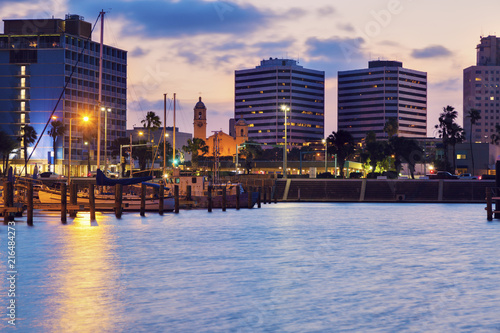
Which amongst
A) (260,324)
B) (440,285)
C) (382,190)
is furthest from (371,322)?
(382,190)

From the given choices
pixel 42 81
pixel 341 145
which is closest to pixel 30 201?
pixel 341 145

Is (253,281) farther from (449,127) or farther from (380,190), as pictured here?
(449,127)

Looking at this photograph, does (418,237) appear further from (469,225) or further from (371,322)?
(371,322)

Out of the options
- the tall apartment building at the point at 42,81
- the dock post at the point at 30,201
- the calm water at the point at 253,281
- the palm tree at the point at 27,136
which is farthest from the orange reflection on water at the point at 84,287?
the tall apartment building at the point at 42,81

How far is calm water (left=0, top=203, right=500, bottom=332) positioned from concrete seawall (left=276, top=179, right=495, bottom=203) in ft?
202

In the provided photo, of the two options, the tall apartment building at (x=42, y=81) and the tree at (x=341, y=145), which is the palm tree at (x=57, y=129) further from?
the tree at (x=341, y=145)

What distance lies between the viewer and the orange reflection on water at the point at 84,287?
18578 millimetres

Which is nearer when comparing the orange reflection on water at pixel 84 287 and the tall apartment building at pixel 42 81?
the orange reflection on water at pixel 84 287

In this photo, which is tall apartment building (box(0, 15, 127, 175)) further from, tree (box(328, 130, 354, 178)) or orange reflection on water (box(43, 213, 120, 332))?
orange reflection on water (box(43, 213, 120, 332))

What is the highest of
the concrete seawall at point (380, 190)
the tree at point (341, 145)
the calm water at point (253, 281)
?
the tree at point (341, 145)

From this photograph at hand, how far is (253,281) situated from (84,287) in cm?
675

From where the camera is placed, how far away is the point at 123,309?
20.3 metres

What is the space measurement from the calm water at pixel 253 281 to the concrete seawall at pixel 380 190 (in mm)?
61664

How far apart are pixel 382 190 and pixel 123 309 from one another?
95.7 m
